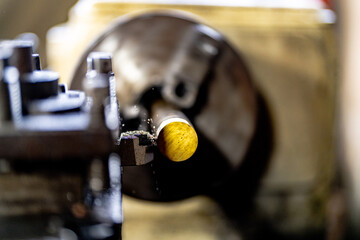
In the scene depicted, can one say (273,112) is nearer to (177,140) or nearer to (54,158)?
(177,140)

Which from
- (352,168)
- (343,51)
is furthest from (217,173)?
(343,51)

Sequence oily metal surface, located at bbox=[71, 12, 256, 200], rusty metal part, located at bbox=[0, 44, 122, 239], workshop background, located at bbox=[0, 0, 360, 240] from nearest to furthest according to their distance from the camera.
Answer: rusty metal part, located at bbox=[0, 44, 122, 239]
oily metal surface, located at bbox=[71, 12, 256, 200]
workshop background, located at bbox=[0, 0, 360, 240]

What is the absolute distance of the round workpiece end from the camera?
401mm

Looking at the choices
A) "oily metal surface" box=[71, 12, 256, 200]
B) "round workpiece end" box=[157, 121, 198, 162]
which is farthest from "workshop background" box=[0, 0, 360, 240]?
"round workpiece end" box=[157, 121, 198, 162]

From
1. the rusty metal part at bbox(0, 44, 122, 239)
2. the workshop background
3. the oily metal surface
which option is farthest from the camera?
the workshop background

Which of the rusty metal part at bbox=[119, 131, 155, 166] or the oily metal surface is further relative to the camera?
the oily metal surface

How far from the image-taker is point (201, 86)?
0.64 m

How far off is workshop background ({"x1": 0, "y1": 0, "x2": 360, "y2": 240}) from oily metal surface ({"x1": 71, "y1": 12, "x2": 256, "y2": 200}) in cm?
19

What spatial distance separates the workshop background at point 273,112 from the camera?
0.86 meters

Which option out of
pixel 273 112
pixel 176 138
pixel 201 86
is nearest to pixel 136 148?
pixel 176 138

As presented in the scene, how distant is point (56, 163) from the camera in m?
0.32

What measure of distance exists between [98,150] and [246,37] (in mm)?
638

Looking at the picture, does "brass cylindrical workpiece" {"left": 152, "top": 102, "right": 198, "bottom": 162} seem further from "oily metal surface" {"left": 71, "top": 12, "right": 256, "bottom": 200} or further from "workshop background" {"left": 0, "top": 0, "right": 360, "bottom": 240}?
"workshop background" {"left": 0, "top": 0, "right": 360, "bottom": 240}

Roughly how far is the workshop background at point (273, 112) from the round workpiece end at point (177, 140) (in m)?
0.47
